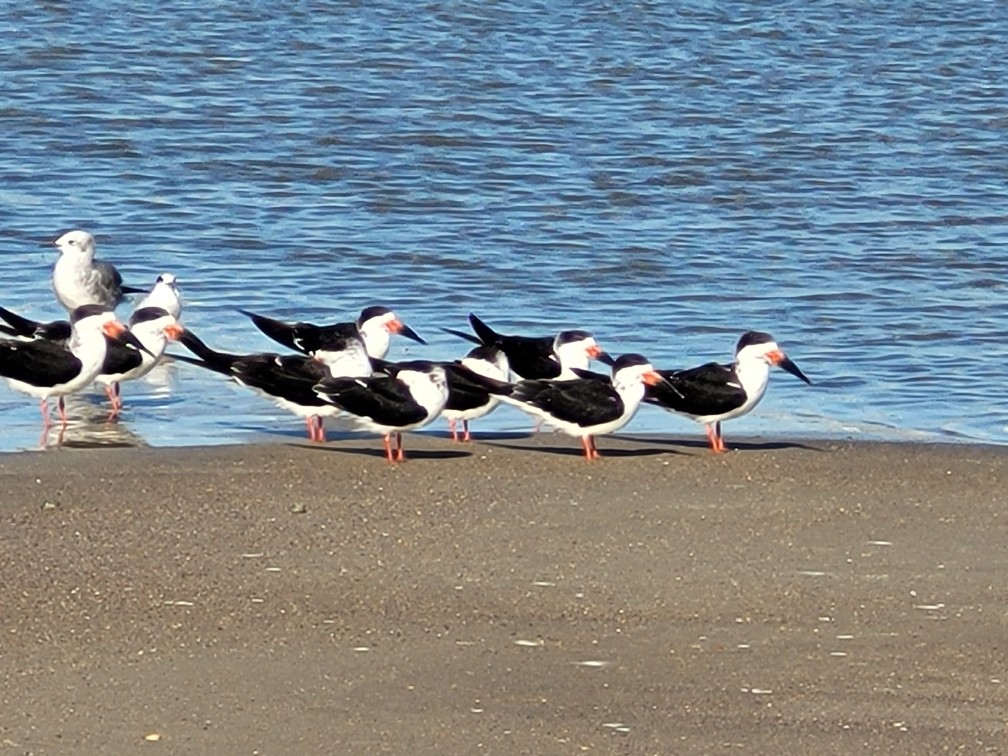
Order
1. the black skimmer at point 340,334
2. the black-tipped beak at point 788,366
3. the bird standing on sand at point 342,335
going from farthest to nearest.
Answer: the black skimmer at point 340,334
the bird standing on sand at point 342,335
the black-tipped beak at point 788,366

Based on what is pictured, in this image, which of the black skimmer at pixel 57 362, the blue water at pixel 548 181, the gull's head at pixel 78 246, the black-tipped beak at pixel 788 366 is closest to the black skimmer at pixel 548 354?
the blue water at pixel 548 181

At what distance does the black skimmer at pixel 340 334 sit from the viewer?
1007cm

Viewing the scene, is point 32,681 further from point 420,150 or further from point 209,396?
point 420,150

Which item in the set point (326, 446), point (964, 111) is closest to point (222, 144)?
point (964, 111)

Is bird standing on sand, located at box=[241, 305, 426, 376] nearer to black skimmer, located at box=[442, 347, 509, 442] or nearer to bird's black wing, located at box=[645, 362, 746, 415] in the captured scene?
black skimmer, located at box=[442, 347, 509, 442]

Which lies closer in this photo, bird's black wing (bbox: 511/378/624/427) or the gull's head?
bird's black wing (bbox: 511/378/624/427)

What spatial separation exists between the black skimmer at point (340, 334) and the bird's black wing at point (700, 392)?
137 cm

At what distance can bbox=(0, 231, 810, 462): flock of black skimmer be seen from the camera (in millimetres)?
9133

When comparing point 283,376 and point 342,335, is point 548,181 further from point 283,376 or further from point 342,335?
point 283,376

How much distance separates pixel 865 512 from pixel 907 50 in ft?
46.8

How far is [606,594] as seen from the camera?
689 centimetres

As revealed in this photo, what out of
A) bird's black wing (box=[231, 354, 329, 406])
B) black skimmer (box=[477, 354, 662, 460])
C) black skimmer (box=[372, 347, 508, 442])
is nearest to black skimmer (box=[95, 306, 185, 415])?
bird's black wing (box=[231, 354, 329, 406])

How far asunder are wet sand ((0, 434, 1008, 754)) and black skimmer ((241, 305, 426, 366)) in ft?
3.18

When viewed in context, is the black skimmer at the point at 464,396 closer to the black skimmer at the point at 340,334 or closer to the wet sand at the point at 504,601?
the wet sand at the point at 504,601
